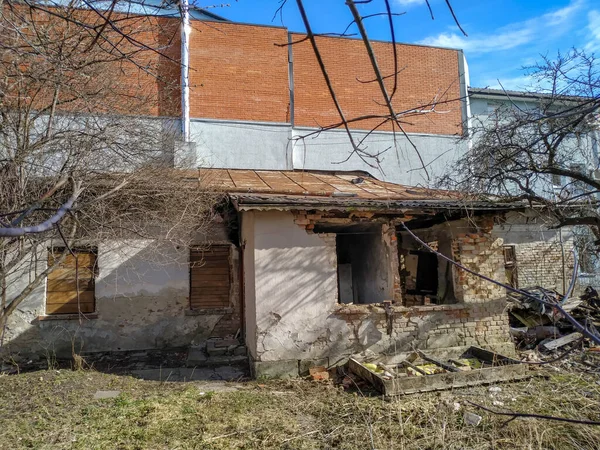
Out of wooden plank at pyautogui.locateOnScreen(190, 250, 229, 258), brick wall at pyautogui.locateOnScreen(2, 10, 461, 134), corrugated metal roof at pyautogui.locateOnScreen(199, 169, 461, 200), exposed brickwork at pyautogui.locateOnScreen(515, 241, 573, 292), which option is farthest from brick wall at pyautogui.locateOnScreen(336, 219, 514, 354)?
exposed brickwork at pyautogui.locateOnScreen(515, 241, 573, 292)

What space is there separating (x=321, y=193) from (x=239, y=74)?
7179 mm

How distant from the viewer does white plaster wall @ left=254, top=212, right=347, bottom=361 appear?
644 centimetres

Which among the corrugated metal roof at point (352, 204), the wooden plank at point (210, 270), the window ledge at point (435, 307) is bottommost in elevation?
the window ledge at point (435, 307)

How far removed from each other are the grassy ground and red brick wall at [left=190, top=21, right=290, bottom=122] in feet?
32.1

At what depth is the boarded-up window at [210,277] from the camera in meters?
9.11

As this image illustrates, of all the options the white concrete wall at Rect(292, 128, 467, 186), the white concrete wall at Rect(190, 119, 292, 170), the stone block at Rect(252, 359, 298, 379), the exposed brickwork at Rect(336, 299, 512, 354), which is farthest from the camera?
the white concrete wall at Rect(292, 128, 467, 186)

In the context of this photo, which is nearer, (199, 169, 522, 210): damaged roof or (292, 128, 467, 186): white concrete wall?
(199, 169, 522, 210): damaged roof

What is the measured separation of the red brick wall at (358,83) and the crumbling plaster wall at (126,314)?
25.3ft

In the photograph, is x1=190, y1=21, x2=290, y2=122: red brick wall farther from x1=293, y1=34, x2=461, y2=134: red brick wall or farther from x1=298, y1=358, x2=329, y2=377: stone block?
x1=298, y1=358, x2=329, y2=377: stone block

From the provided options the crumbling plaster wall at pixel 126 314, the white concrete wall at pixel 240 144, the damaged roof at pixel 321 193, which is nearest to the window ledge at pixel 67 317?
the crumbling plaster wall at pixel 126 314

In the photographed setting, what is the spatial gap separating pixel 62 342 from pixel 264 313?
198 inches

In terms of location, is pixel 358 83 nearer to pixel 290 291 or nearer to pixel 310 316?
pixel 290 291

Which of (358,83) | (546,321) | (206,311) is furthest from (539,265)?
(206,311)

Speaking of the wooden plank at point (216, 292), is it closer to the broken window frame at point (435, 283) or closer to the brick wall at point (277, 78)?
the broken window frame at point (435, 283)
